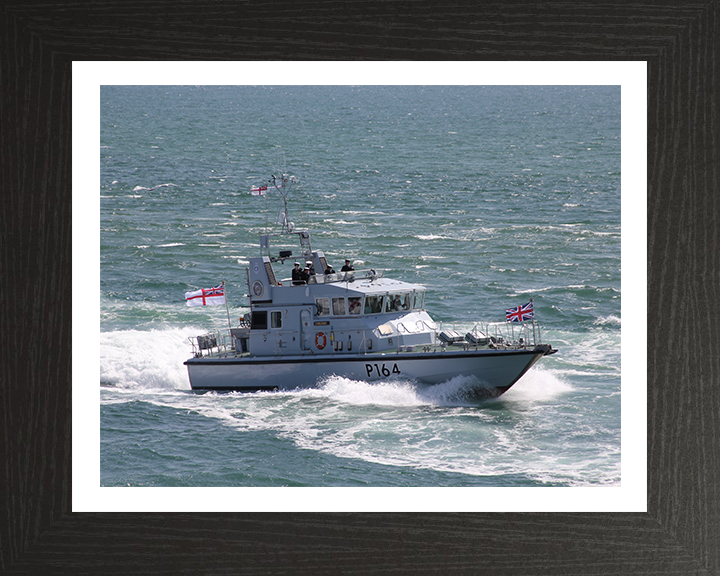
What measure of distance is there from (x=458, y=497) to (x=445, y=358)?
4491mm

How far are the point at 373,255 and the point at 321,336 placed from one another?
13.9 ft

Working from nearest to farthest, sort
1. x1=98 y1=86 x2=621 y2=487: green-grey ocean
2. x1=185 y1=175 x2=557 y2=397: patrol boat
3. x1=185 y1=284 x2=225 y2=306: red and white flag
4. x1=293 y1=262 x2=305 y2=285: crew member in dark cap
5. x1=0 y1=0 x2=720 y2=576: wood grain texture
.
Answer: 1. x1=0 y1=0 x2=720 y2=576: wood grain texture
2. x1=98 y1=86 x2=621 y2=487: green-grey ocean
3. x1=185 y1=284 x2=225 y2=306: red and white flag
4. x1=185 y1=175 x2=557 y2=397: patrol boat
5. x1=293 y1=262 x2=305 y2=285: crew member in dark cap

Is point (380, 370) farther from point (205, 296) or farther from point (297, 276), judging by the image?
point (205, 296)

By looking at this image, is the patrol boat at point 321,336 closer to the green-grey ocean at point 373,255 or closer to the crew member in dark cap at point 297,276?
the crew member in dark cap at point 297,276

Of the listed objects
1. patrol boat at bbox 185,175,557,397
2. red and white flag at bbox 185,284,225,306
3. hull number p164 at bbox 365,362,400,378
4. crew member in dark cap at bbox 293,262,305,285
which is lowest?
hull number p164 at bbox 365,362,400,378

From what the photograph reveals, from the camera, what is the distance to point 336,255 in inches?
663

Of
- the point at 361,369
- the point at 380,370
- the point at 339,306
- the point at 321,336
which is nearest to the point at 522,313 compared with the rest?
the point at 380,370

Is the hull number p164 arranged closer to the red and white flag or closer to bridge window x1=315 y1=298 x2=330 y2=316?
bridge window x1=315 y1=298 x2=330 y2=316

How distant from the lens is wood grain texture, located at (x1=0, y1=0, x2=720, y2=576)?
27.1 ft

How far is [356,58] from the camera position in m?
8.44

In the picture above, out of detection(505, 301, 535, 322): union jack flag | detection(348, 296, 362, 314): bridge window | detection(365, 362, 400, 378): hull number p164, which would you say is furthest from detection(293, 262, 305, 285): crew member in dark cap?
detection(505, 301, 535, 322): union jack flag

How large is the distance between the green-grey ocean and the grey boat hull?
0.58ft

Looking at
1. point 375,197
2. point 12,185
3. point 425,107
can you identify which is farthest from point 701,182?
point 375,197

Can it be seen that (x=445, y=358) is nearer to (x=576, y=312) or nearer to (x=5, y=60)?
(x=576, y=312)
